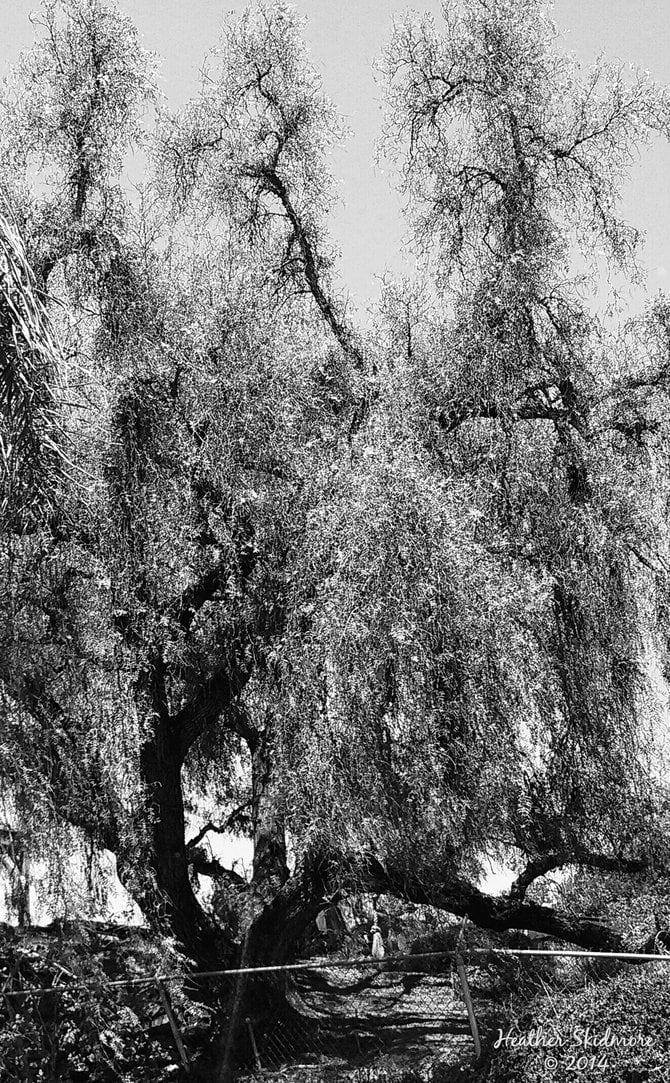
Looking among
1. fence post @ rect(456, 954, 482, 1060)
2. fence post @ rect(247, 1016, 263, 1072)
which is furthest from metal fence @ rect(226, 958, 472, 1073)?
fence post @ rect(456, 954, 482, 1060)

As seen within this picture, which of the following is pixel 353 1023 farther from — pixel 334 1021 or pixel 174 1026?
pixel 174 1026

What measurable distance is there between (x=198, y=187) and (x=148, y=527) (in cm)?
356

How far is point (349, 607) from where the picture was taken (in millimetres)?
6125

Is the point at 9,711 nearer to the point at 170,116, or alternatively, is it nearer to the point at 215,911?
the point at 215,911

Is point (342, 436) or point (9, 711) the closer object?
point (9, 711)

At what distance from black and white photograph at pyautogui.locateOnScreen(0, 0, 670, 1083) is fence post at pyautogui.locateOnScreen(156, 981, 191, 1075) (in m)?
0.05

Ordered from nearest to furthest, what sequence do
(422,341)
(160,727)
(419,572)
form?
(419,572), (160,727), (422,341)

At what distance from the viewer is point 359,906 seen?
8227mm

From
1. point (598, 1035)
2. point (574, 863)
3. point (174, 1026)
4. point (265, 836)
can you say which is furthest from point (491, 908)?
point (174, 1026)

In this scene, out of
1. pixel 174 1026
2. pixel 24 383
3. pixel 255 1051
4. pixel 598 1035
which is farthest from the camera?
pixel 255 1051

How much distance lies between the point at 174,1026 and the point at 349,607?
2.84 meters

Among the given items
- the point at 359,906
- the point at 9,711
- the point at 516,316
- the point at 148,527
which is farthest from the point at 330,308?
the point at 359,906

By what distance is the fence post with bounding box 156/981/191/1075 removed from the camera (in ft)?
21.9

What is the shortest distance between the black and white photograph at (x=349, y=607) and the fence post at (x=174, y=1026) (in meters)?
0.05
